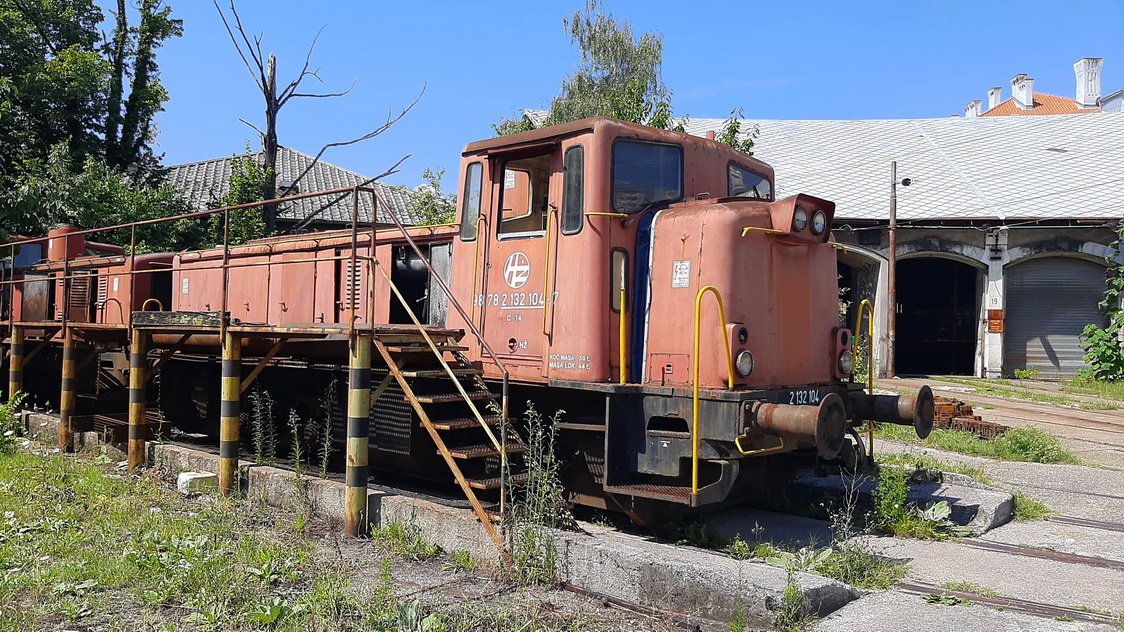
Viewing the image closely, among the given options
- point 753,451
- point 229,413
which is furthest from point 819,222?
point 229,413

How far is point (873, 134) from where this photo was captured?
1103 inches

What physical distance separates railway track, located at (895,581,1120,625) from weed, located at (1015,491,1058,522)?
8.23ft

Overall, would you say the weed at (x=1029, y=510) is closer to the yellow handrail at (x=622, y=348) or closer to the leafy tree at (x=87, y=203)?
the yellow handrail at (x=622, y=348)

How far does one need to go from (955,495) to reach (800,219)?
122 inches

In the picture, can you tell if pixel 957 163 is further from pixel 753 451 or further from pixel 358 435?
pixel 358 435

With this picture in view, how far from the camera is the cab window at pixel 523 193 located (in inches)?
276

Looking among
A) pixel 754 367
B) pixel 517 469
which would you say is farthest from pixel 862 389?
pixel 517 469

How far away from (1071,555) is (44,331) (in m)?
12.4

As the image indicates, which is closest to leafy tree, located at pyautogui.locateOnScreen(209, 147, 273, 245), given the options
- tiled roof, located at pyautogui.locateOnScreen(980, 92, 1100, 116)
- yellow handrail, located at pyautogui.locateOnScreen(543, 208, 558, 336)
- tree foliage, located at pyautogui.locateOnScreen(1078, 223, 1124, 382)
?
yellow handrail, located at pyautogui.locateOnScreen(543, 208, 558, 336)

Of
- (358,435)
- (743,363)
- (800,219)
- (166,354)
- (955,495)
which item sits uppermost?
(800,219)

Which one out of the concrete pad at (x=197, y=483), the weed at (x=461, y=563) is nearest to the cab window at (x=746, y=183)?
the weed at (x=461, y=563)

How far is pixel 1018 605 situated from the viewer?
4.93m

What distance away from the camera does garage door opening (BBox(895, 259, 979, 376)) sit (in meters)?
25.2

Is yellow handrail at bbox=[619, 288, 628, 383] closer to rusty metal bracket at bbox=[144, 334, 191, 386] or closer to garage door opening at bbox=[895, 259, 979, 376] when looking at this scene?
rusty metal bracket at bbox=[144, 334, 191, 386]
